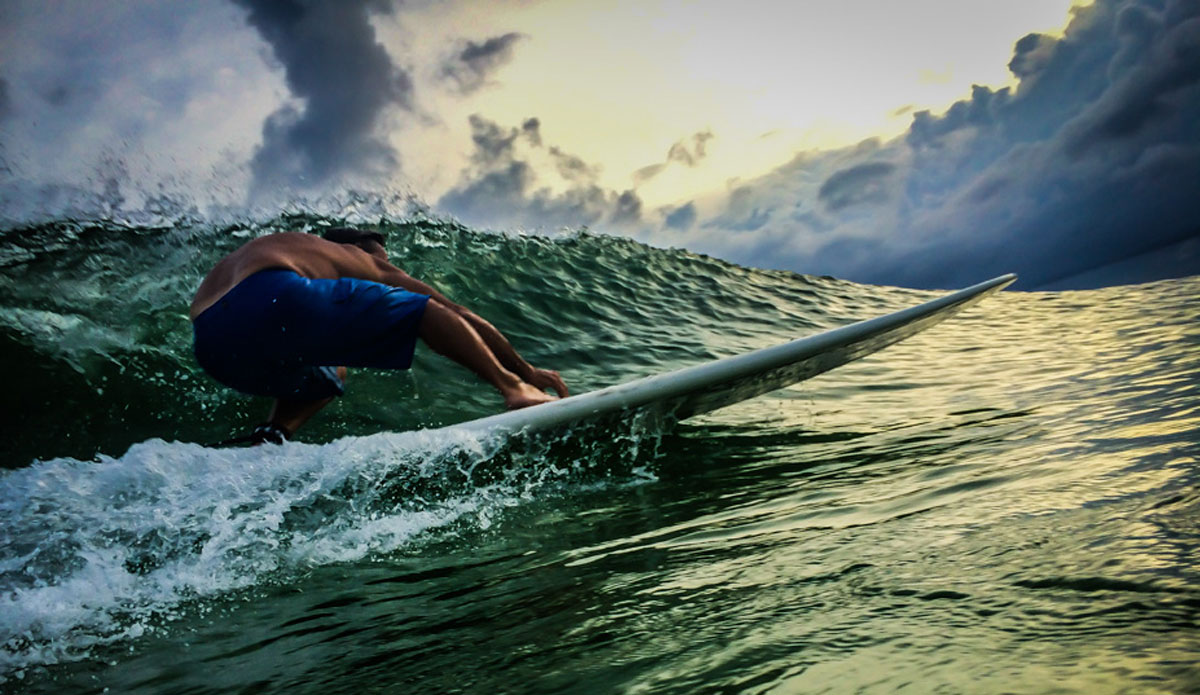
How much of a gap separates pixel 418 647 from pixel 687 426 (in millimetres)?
2695

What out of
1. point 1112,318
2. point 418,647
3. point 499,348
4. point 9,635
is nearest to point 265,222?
point 499,348

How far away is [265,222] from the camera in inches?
316

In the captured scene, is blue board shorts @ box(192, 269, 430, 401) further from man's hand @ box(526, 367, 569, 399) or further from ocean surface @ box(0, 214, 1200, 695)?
man's hand @ box(526, 367, 569, 399)

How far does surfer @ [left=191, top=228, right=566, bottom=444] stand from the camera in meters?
2.80

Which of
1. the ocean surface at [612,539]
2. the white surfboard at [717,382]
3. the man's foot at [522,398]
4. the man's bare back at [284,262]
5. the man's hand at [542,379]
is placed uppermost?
the man's bare back at [284,262]

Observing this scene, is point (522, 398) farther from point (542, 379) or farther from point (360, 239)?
point (360, 239)

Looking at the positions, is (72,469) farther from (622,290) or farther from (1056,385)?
(622,290)

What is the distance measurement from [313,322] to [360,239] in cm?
66

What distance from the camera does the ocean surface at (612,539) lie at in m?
0.85

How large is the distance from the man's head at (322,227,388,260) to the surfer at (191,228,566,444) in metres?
0.24

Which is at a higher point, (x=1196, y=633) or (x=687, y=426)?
(x=687, y=426)

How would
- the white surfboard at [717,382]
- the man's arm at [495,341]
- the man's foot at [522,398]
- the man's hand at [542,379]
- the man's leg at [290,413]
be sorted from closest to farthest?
1. the white surfboard at [717,382]
2. the man's foot at [522,398]
3. the man's arm at [495,341]
4. the man's hand at [542,379]
5. the man's leg at [290,413]

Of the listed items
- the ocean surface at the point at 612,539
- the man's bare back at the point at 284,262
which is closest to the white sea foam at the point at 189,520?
the ocean surface at the point at 612,539

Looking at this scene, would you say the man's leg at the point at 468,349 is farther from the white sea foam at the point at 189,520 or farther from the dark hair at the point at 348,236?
the dark hair at the point at 348,236
